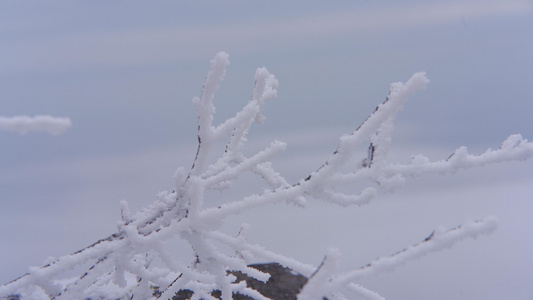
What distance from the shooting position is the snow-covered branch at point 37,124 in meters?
0.52

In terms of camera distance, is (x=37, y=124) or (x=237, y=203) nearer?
(x=37, y=124)

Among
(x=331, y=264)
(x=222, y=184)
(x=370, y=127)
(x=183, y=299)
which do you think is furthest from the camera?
(x=183, y=299)

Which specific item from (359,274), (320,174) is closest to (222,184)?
(320,174)

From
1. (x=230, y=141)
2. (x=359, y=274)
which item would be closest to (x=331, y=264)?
(x=359, y=274)

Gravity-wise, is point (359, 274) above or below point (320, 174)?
below

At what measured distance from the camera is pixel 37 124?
1.75 feet

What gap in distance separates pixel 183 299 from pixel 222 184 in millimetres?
470

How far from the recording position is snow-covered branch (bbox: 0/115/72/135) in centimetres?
52

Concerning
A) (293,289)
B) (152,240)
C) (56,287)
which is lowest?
(56,287)

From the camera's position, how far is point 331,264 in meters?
0.52

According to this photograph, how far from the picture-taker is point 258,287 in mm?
1265

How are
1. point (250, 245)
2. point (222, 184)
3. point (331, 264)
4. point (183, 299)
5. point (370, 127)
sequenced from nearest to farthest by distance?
1. point (331, 264)
2. point (370, 127)
3. point (250, 245)
4. point (222, 184)
5. point (183, 299)

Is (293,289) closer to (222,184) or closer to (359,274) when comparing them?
(222,184)

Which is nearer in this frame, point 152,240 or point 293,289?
point 152,240
